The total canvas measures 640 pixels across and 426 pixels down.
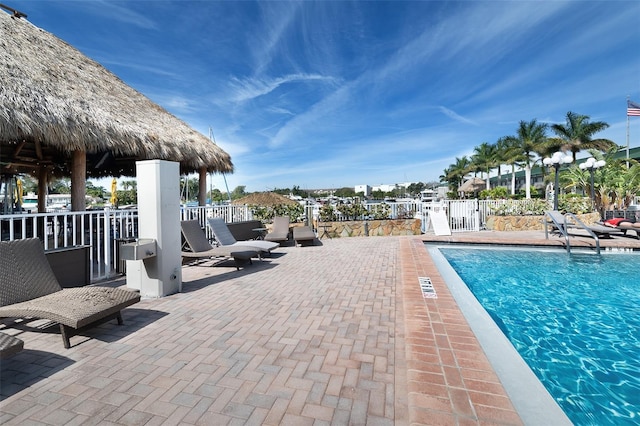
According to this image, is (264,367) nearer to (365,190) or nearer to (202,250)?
(202,250)

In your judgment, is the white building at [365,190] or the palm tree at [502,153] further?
the white building at [365,190]

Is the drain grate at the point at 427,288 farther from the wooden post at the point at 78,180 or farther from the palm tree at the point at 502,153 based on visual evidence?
the palm tree at the point at 502,153

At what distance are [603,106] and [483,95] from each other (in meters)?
20.0

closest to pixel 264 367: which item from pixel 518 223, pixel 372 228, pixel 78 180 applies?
pixel 78 180

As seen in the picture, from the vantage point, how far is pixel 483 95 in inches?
706

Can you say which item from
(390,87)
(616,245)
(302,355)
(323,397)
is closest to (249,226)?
(302,355)

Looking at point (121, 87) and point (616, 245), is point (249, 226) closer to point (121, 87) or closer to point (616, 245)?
point (121, 87)

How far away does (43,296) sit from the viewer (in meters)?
2.99

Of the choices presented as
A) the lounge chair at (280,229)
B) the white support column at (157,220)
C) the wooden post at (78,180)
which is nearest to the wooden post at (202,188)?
the lounge chair at (280,229)

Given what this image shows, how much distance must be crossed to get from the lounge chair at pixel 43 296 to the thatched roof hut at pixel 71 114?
3672mm

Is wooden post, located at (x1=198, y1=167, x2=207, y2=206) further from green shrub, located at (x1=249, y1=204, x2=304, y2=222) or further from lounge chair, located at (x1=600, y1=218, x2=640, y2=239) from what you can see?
lounge chair, located at (x1=600, y1=218, x2=640, y2=239)

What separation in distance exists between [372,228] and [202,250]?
7.41 metres

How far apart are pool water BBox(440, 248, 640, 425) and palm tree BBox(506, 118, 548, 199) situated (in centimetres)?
3354

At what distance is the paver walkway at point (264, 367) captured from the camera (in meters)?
1.77
